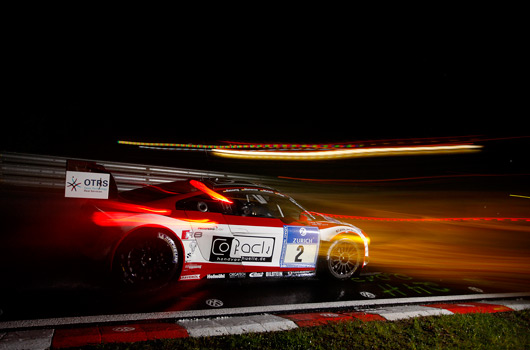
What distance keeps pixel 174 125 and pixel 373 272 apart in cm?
3078

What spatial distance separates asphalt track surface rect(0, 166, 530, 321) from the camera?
11.8 ft

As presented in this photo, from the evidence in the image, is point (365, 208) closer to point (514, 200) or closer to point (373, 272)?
point (514, 200)

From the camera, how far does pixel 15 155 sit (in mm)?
11008

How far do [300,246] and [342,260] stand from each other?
850 mm

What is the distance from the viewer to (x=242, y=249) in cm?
444

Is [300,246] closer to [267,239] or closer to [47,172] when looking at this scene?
[267,239]

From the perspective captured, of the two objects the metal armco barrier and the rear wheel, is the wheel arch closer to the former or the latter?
the rear wheel

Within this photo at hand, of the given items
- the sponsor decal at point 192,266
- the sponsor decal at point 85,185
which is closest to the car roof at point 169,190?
the sponsor decal at point 85,185

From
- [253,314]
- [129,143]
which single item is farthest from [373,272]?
[129,143]

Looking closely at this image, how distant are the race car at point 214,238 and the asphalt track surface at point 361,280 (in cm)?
26

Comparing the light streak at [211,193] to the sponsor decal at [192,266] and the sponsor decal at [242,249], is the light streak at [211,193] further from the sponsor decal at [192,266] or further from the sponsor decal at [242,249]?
the sponsor decal at [192,266]

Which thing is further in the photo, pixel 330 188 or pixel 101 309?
pixel 330 188

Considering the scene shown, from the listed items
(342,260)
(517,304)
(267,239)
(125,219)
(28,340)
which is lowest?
(517,304)

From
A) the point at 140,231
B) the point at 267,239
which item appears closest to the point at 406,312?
the point at 267,239
